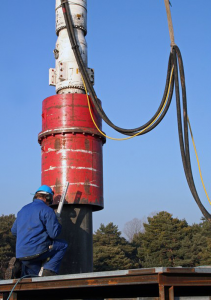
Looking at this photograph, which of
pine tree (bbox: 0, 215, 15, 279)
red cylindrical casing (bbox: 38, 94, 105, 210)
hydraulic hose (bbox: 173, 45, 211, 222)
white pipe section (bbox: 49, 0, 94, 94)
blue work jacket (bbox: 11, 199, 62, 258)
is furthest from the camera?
pine tree (bbox: 0, 215, 15, 279)

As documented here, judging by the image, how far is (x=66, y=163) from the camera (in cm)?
1160

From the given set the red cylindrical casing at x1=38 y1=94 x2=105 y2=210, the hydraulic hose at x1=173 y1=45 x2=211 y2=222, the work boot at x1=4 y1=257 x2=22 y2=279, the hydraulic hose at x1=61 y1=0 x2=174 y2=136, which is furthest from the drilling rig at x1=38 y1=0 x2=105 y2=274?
the hydraulic hose at x1=173 y1=45 x2=211 y2=222

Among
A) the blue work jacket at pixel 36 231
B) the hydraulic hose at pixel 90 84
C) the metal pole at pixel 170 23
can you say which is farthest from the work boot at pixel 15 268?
the metal pole at pixel 170 23

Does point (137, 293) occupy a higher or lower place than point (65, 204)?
lower

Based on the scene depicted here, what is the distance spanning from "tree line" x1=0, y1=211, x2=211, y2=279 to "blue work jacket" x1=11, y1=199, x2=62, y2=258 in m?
42.3

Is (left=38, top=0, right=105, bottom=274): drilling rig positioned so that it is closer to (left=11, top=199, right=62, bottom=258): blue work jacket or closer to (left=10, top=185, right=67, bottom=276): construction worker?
(left=10, top=185, right=67, bottom=276): construction worker

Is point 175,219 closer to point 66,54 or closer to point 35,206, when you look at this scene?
point 66,54

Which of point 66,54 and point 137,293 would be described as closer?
point 137,293

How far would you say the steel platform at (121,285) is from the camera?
5.18 m

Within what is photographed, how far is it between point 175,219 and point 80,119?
47.8 metres

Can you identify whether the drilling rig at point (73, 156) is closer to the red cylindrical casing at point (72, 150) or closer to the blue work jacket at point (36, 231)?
the red cylindrical casing at point (72, 150)

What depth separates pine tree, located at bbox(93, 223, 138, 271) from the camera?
51969 mm

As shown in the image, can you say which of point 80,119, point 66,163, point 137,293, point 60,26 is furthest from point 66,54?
Result: point 137,293

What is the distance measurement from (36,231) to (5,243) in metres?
44.1
